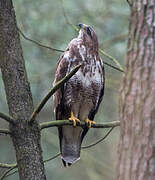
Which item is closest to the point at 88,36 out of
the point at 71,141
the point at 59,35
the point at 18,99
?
the point at 71,141

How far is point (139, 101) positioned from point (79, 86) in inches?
103

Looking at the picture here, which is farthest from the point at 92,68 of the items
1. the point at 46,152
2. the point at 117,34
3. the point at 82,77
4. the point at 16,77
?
the point at 46,152

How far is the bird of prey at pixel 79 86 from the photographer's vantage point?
478cm

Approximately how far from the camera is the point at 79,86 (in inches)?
189

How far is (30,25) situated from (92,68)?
2.48 metres

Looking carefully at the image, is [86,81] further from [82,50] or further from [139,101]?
[139,101]

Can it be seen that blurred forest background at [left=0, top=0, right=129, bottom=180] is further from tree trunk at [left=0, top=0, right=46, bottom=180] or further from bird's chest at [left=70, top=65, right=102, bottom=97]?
tree trunk at [left=0, top=0, right=46, bottom=180]

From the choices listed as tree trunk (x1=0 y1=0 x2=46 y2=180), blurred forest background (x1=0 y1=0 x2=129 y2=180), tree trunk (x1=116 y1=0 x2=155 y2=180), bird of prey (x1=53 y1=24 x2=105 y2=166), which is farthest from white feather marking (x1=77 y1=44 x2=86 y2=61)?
tree trunk (x1=116 y1=0 x2=155 y2=180)

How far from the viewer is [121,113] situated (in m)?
2.26

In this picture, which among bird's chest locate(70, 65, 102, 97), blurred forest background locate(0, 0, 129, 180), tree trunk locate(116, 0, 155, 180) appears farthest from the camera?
blurred forest background locate(0, 0, 129, 180)

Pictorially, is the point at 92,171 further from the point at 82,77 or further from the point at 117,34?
the point at 82,77

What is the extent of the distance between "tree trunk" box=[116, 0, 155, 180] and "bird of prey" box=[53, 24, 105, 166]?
7.61 feet

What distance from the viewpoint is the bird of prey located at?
4.78 metres

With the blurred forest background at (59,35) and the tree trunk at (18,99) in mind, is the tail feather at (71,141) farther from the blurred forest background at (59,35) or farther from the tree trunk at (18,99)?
the tree trunk at (18,99)
